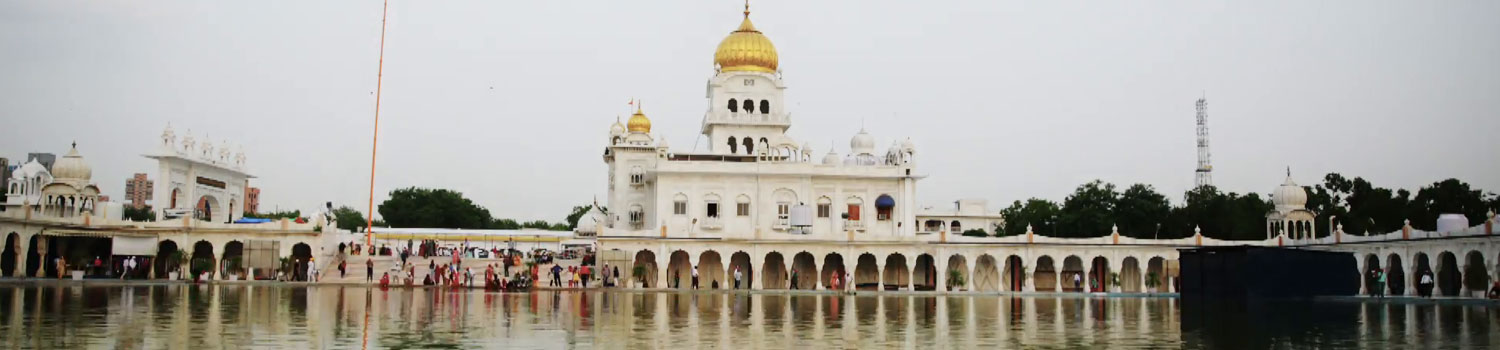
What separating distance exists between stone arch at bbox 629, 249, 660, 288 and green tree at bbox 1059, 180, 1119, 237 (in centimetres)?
2726

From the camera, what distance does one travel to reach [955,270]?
52875 mm

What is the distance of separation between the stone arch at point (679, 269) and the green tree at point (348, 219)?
185 ft

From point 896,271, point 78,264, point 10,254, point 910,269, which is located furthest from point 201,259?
point 896,271

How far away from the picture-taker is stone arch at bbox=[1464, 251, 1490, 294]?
41.1 m

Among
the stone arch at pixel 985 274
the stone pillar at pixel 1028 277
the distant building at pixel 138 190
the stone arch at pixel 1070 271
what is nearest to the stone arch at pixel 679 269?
the stone arch at pixel 985 274

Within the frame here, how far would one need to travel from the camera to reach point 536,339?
17.1 meters

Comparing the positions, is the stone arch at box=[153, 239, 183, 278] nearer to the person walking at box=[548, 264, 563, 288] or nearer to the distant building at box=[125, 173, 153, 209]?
the person walking at box=[548, 264, 563, 288]

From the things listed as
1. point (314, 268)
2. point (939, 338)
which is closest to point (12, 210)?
point (314, 268)

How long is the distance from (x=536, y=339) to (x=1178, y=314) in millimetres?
15662

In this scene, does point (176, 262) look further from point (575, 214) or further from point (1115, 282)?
point (575, 214)

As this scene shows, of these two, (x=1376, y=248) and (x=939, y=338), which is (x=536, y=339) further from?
(x=1376, y=248)

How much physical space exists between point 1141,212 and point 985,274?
15445 millimetres

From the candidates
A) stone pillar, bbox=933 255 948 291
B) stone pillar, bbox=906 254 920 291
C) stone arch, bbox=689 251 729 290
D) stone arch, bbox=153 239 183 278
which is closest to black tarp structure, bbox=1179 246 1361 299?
stone pillar, bbox=933 255 948 291

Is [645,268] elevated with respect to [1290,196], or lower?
lower
